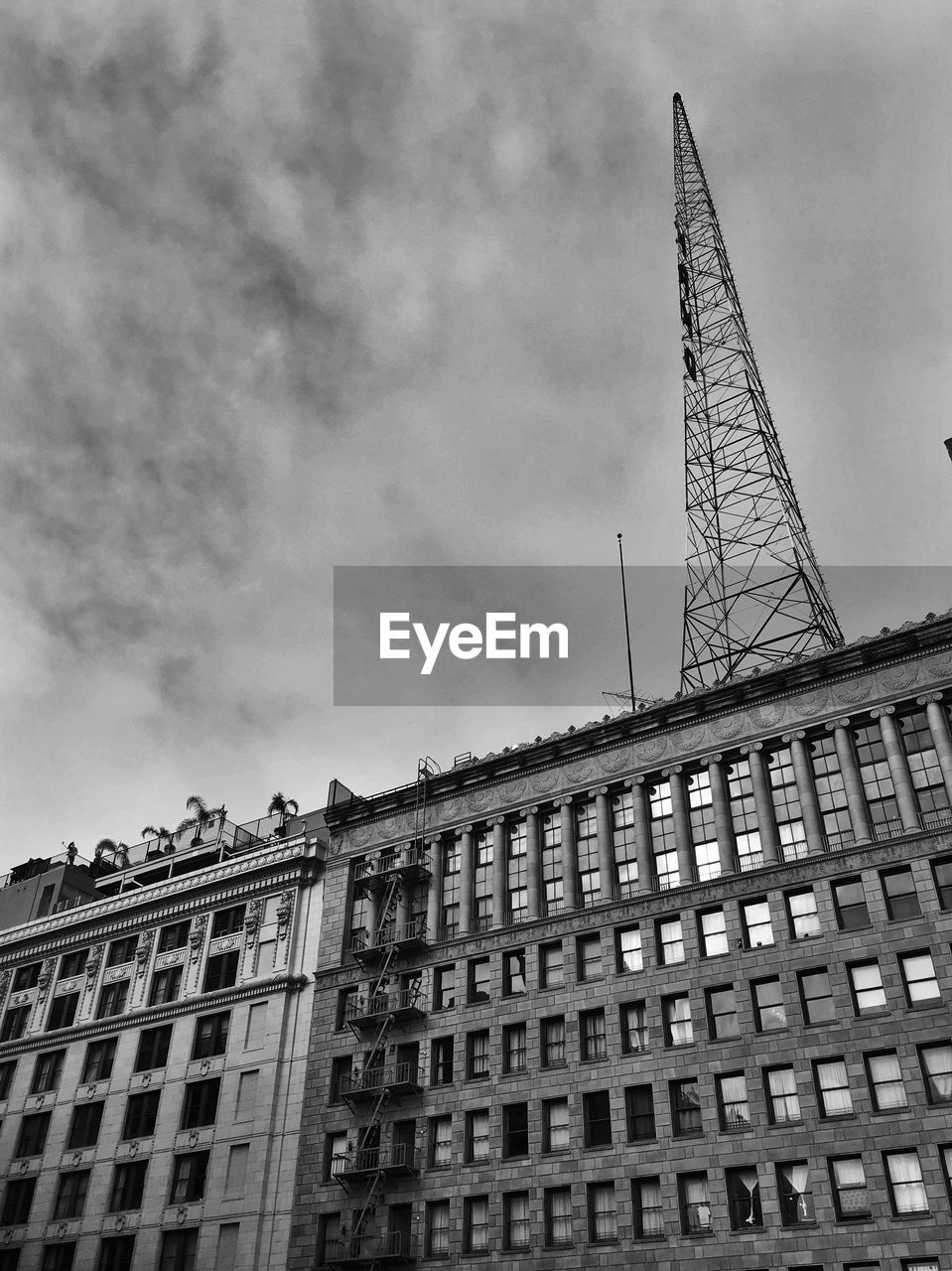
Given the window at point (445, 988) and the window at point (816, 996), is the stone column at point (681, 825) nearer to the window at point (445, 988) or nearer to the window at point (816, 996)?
the window at point (816, 996)

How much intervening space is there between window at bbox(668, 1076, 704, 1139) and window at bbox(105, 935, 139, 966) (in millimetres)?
38238

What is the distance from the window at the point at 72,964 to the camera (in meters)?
76.0

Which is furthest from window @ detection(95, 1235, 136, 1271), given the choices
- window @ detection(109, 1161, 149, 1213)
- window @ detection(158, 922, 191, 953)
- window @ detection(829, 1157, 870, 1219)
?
window @ detection(829, 1157, 870, 1219)

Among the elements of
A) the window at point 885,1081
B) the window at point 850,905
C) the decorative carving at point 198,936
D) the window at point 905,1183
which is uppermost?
the decorative carving at point 198,936

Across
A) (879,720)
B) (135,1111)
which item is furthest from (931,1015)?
(135,1111)

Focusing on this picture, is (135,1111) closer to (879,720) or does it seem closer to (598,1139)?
(598,1139)

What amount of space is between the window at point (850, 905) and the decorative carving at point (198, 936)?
37924 mm

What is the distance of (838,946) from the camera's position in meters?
48.2

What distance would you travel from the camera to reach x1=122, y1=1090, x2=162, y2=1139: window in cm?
6494

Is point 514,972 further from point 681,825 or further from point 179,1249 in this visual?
point 179,1249

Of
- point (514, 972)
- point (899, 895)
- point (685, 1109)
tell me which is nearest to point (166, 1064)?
point (514, 972)

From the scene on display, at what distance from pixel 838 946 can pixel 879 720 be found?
1032 cm

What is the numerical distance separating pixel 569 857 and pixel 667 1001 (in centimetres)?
Result: 914

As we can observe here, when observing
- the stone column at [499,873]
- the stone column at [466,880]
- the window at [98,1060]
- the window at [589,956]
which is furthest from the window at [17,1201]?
the window at [589,956]
